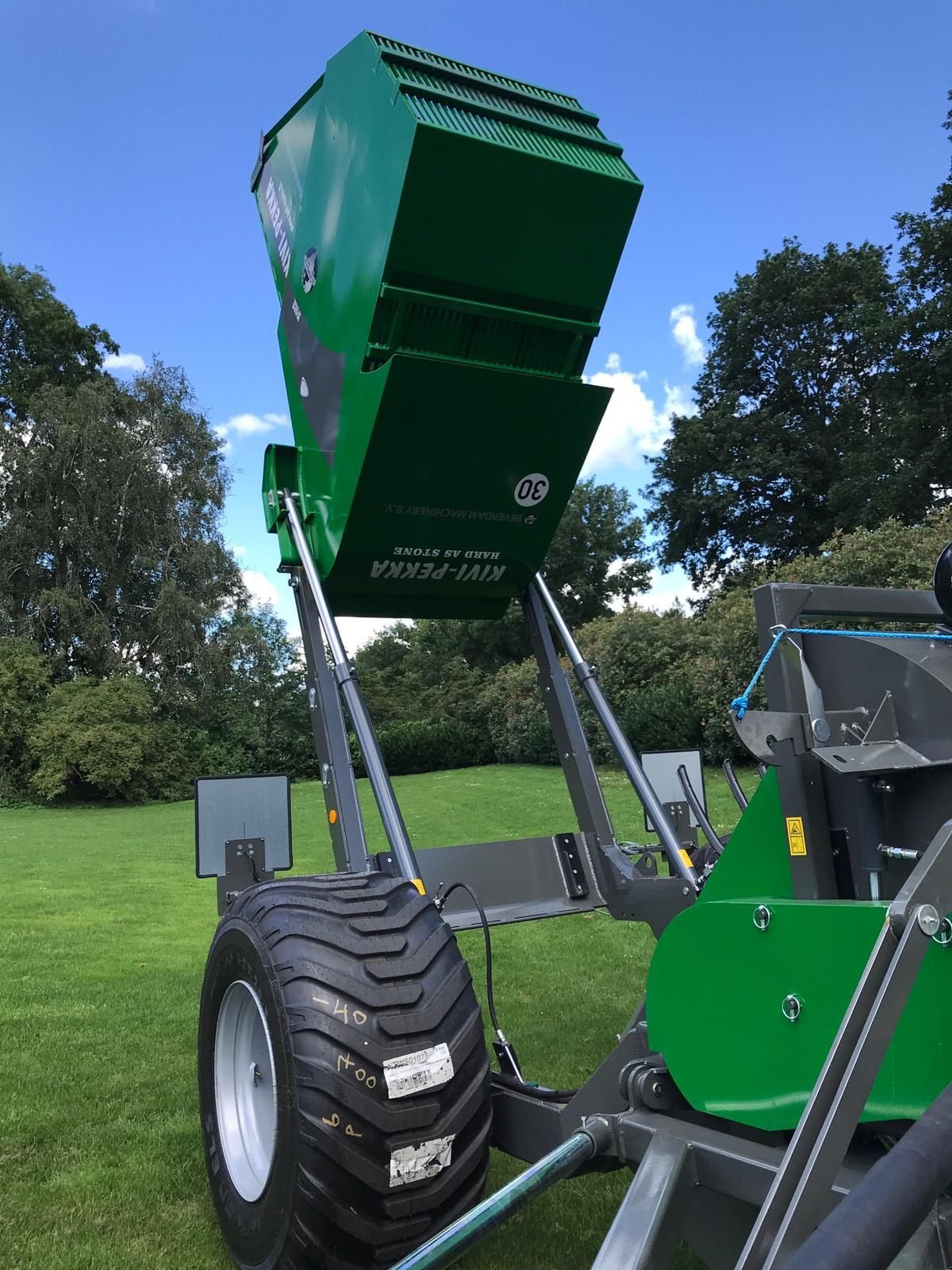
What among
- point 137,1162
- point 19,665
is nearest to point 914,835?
point 137,1162

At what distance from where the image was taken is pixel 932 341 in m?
27.1

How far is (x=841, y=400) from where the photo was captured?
35.1m

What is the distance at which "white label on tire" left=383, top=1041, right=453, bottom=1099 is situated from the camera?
2334mm

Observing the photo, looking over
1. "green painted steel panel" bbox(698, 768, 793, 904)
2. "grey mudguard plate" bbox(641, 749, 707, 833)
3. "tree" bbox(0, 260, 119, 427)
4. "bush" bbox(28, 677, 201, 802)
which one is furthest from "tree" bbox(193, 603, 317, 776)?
"green painted steel panel" bbox(698, 768, 793, 904)

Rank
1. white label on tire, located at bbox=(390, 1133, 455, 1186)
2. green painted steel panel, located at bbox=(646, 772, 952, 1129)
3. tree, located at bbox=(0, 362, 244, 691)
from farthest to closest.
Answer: tree, located at bbox=(0, 362, 244, 691)
white label on tire, located at bbox=(390, 1133, 455, 1186)
green painted steel panel, located at bbox=(646, 772, 952, 1129)

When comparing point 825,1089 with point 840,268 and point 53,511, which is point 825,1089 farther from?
point 840,268

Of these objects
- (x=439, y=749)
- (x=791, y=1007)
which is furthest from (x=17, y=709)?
(x=791, y=1007)

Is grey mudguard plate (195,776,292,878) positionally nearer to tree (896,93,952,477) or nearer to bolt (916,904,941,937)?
bolt (916,904,941,937)

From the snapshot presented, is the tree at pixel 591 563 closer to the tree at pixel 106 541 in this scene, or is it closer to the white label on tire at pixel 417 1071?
the tree at pixel 106 541

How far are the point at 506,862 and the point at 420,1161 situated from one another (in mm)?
1689

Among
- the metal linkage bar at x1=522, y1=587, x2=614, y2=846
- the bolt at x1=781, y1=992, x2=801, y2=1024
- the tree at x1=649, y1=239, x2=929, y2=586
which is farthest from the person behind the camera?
the tree at x1=649, y1=239, x2=929, y2=586

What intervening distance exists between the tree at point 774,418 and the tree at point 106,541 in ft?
54.1

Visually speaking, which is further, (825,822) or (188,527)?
(188,527)

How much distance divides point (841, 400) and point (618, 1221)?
121 ft
